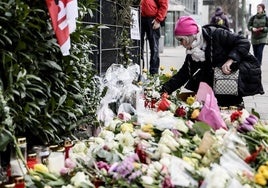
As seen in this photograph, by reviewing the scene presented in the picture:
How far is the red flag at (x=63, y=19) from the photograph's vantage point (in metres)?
3.38

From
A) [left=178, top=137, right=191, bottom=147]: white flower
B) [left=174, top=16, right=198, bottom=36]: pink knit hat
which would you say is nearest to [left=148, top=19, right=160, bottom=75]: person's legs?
[left=174, top=16, right=198, bottom=36]: pink knit hat

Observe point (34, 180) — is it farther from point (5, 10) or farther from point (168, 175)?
point (5, 10)

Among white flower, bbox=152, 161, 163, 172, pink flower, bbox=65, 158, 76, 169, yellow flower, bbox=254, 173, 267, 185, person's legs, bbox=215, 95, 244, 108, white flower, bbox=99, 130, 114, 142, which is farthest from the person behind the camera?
person's legs, bbox=215, 95, 244, 108

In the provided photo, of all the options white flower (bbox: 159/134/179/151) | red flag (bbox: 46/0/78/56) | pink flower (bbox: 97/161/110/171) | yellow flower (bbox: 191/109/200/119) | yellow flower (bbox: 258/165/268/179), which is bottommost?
pink flower (bbox: 97/161/110/171)

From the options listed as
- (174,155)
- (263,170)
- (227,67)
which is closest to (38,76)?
(174,155)

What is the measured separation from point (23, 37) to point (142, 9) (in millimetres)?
6809

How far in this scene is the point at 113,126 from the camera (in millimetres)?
3465

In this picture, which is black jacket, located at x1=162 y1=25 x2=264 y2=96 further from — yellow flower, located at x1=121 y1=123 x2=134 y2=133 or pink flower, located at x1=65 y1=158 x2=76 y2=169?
pink flower, located at x1=65 y1=158 x2=76 y2=169

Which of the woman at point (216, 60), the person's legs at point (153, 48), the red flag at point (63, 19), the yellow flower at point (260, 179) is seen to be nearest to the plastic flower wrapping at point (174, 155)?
the yellow flower at point (260, 179)

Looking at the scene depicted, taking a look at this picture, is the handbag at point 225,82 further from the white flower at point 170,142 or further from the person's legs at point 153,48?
the person's legs at point 153,48

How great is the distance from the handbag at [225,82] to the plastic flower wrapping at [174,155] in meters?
2.32

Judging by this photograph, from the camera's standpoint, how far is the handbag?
19.5 ft

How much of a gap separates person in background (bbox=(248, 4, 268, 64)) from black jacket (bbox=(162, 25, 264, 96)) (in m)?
7.83

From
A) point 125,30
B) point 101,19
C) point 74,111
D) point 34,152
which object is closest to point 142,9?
point 125,30
